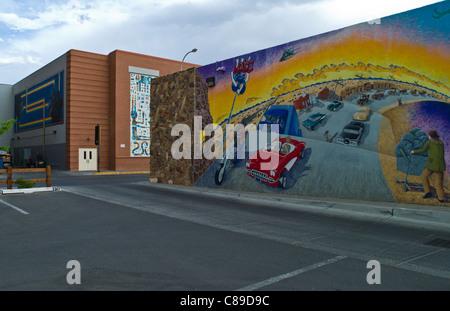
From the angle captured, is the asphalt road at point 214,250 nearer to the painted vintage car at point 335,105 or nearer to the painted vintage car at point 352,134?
the painted vintage car at point 352,134

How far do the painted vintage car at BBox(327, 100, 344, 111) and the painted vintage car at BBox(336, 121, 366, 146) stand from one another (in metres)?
0.75

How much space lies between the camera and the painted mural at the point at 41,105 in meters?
35.1

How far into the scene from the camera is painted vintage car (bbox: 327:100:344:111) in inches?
472

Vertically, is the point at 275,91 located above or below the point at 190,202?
above

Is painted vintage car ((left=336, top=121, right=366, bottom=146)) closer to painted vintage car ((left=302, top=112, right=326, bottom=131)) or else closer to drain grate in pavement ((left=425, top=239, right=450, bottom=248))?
painted vintage car ((left=302, top=112, right=326, bottom=131))

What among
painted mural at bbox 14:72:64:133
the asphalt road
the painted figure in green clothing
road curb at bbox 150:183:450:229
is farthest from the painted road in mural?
painted mural at bbox 14:72:64:133

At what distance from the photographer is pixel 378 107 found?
1099cm

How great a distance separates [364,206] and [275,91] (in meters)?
6.29

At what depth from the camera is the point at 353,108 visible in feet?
38.1

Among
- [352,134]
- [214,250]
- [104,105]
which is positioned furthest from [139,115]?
[214,250]

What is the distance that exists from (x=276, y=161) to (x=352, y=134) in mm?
3355

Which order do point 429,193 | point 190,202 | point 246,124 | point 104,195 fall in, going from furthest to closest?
point 246,124
point 104,195
point 190,202
point 429,193
